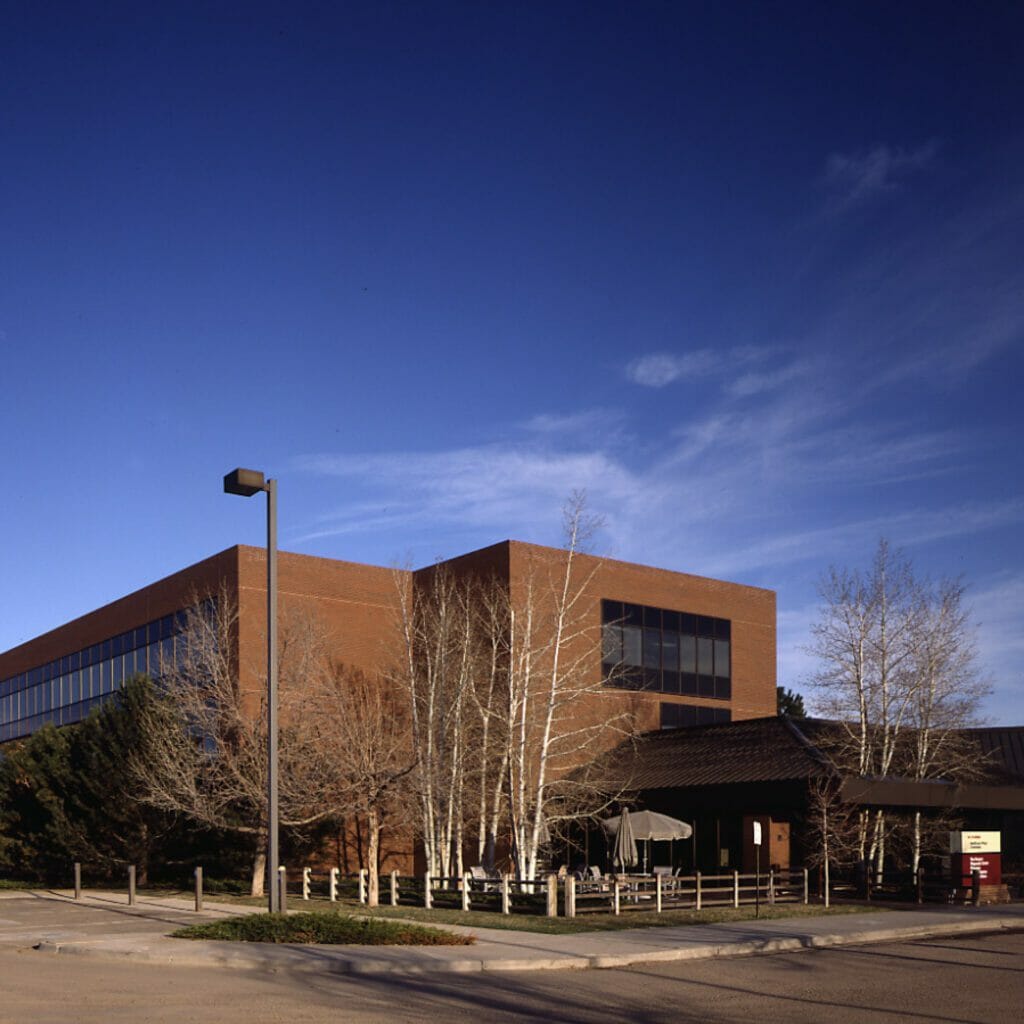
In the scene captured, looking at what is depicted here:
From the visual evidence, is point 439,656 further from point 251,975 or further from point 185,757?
point 251,975

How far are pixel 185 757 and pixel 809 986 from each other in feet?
69.7

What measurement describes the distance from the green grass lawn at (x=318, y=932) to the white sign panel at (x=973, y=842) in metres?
17.6

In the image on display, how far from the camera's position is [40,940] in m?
19.8

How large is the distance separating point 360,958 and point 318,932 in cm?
237

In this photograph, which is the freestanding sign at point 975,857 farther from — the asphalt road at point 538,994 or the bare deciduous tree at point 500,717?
the asphalt road at point 538,994

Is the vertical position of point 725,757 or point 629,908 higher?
point 725,757

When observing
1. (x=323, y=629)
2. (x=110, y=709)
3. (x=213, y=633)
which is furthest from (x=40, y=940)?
(x=323, y=629)

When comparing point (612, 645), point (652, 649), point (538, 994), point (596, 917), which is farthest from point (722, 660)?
point (538, 994)

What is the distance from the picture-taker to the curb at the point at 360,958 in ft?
54.5

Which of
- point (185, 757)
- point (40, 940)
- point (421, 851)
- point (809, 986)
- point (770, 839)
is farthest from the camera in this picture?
point (421, 851)

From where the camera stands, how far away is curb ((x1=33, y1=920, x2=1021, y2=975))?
1662cm

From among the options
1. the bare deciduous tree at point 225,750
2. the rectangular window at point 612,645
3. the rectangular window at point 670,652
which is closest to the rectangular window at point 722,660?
the rectangular window at point 670,652

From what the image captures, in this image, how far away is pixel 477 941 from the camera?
65.9ft

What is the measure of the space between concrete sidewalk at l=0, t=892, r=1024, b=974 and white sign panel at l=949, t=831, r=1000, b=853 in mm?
3615
